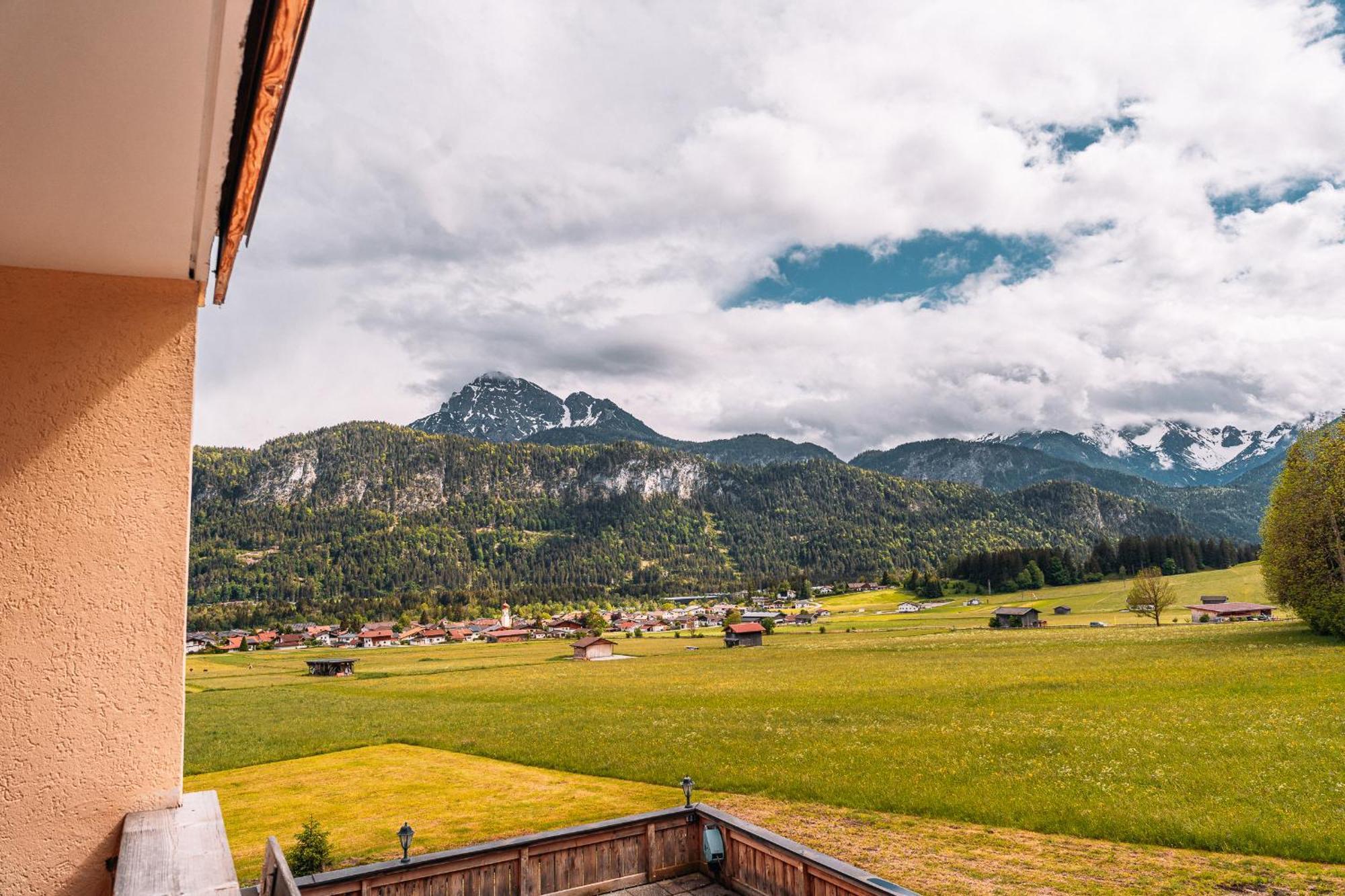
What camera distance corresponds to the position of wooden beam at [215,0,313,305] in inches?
69.1

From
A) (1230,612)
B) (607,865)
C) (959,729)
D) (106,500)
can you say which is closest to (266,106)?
(106,500)

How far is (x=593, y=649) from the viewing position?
233 ft

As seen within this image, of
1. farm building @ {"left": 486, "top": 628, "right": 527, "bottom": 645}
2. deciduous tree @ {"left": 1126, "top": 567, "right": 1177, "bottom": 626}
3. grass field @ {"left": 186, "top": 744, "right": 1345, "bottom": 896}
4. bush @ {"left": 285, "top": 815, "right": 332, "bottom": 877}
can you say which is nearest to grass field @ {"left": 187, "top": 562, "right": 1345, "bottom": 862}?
grass field @ {"left": 186, "top": 744, "right": 1345, "bottom": 896}

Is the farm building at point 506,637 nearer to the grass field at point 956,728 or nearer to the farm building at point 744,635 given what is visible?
the farm building at point 744,635

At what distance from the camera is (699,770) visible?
20.8 m

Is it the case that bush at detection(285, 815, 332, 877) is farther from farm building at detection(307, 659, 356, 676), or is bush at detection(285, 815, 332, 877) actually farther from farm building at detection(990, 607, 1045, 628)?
farm building at detection(990, 607, 1045, 628)

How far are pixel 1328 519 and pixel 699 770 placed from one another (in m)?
35.6

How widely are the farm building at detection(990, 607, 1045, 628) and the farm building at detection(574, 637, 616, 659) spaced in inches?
1636

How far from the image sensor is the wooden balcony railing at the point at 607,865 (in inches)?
313

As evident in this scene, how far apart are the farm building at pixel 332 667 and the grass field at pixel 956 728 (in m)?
12.1

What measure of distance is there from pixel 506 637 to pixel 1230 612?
9045 centimetres

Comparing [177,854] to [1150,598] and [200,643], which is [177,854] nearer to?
[1150,598]

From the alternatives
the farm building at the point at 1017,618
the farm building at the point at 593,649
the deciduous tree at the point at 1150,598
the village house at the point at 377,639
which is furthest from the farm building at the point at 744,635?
the village house at the point at 377,639

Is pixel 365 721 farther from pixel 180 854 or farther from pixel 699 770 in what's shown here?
pixel 180 854
